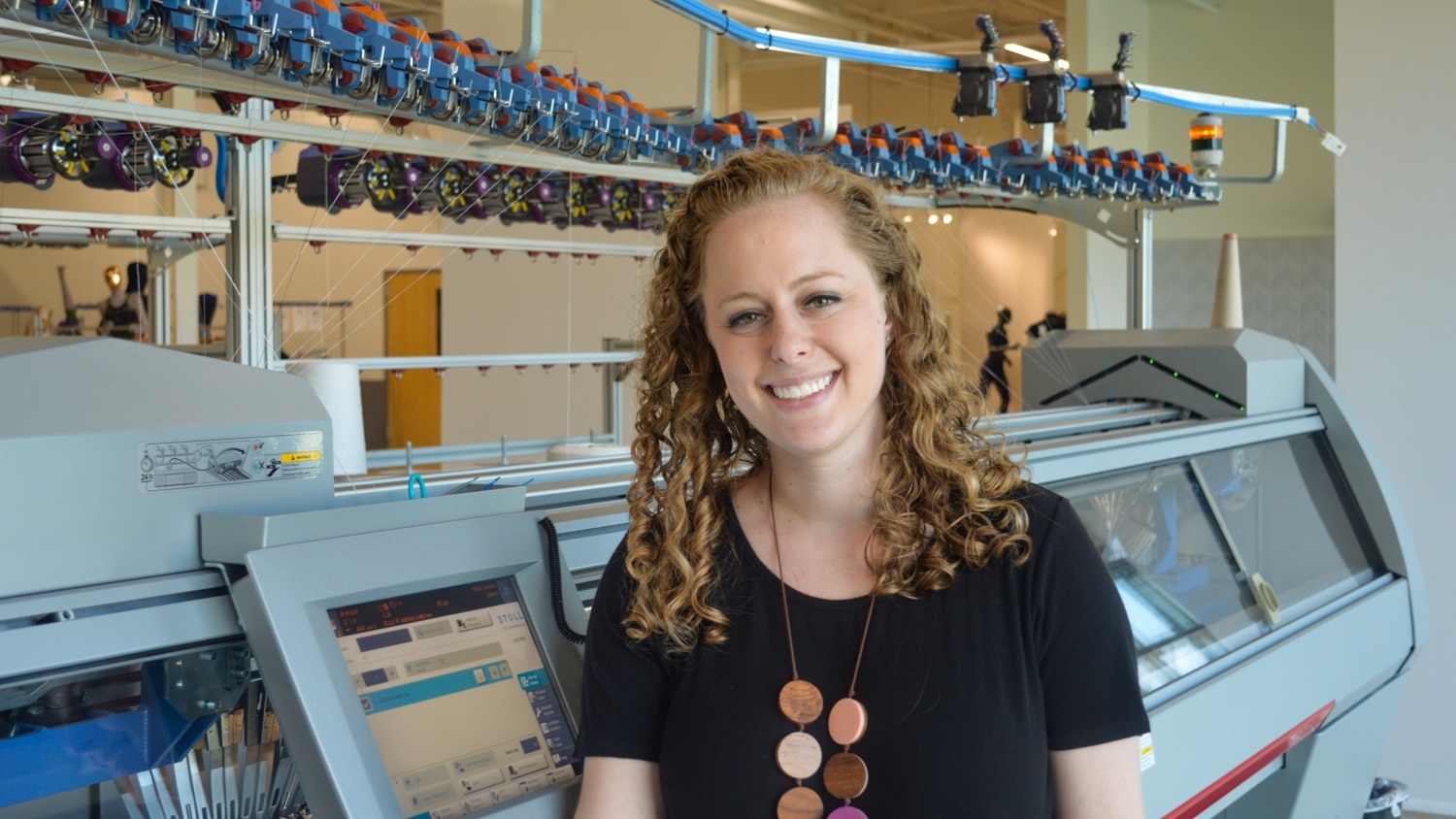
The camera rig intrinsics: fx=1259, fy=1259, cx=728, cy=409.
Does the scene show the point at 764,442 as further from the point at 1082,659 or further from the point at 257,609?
the point at 257,609

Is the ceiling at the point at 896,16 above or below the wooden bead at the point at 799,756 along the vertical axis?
above

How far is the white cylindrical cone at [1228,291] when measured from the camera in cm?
353

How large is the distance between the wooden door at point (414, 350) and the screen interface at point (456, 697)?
9581mm

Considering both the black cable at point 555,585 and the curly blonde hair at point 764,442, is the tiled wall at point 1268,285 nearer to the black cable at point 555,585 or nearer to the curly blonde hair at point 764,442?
the curly blonde hair at point 764,442

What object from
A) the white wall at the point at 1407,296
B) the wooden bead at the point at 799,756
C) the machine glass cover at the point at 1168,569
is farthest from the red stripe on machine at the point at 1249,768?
the white wall at the point at 1407,296

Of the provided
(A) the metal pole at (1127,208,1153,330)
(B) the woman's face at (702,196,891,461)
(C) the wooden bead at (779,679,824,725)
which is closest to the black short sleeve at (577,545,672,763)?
(C) the wooden bead at (779,679,824,725)

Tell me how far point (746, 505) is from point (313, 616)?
1.61 feet

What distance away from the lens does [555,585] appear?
1.39m

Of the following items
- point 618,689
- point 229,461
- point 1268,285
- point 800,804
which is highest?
point 1268,285

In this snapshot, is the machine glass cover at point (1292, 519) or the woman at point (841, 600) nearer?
the woman at point (841, 600)

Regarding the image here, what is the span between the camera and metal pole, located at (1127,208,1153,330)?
386 centimetres

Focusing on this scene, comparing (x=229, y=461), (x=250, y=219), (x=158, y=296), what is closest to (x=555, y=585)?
(x=229, y=461)

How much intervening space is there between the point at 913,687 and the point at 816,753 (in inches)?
4.6

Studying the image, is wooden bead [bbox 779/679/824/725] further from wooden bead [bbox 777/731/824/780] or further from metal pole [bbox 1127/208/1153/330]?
metal pole [bbox 1127/208/1153/330]
